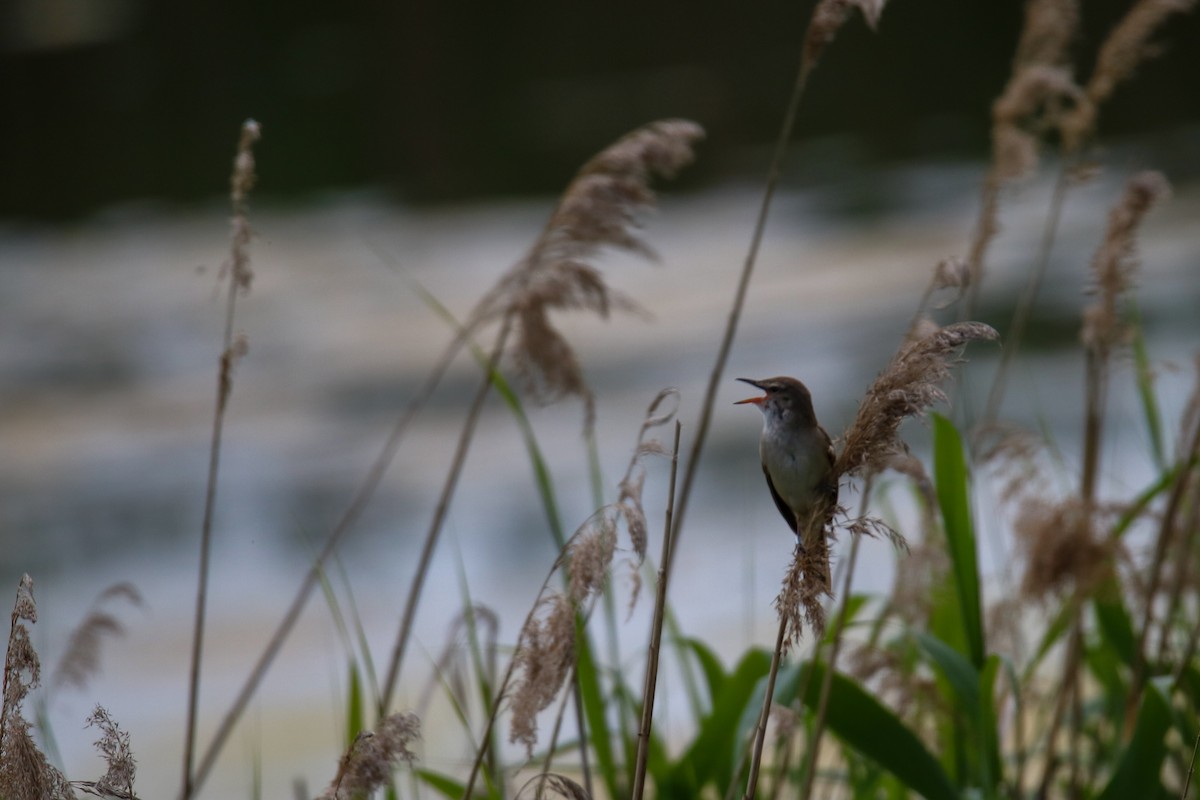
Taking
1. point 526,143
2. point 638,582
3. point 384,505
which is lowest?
point 638,582

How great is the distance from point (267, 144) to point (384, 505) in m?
7.46

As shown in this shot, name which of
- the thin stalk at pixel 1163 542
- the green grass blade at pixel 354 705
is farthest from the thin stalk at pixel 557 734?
the thin stalk at pixel 1163 542

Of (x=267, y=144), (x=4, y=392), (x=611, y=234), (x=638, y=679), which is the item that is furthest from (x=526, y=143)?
(x=611, y=234)

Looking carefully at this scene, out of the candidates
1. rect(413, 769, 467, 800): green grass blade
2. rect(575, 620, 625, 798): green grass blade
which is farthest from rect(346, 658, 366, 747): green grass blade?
rect(575, 620, 625, 798): green grass blade

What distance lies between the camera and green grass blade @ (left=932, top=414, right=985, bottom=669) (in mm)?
1830

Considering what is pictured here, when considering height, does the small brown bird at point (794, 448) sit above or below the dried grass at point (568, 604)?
above

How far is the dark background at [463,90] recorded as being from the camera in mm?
11336

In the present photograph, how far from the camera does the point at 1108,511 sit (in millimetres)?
2021

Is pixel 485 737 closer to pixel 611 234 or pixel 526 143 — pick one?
pixel 611 234

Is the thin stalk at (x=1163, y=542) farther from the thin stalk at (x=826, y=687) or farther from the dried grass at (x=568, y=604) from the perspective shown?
the dried grass at (x=568, y=604)

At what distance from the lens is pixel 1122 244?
1.99m

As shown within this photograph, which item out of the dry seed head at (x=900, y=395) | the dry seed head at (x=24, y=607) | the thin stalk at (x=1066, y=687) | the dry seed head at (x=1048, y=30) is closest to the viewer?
the dry seed head at (x=24, y=607)

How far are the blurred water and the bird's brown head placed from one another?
3.58 ft

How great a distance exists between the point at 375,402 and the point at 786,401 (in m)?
5.51
